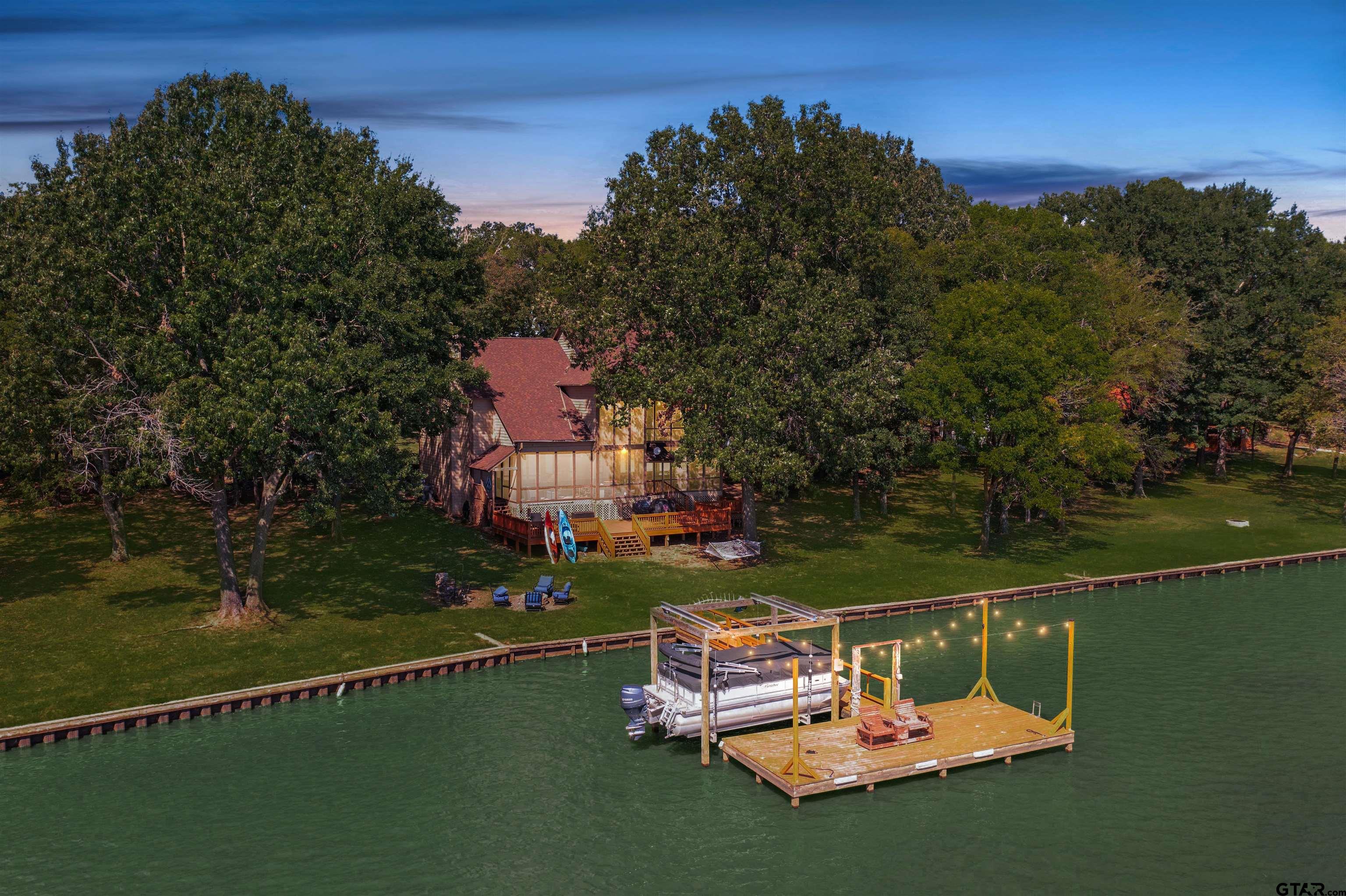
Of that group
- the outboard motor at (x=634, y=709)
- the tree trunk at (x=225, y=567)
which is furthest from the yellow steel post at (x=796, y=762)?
the tree trunk at (x=225, y=567)

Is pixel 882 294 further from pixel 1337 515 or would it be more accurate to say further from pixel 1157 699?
pixel 1337 515

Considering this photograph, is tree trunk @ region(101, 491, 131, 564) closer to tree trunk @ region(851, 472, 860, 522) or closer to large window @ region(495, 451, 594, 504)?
large window @ region(495, 451, 594, 504)

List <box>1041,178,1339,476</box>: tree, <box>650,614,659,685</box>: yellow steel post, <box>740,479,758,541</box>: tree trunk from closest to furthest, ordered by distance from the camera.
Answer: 1. <box>650,614,659,685</box>: yellow steel post
2. <box>740,479,758,541</box>: tree trunk
3. <box>1041,178,1339,476</box>: tree

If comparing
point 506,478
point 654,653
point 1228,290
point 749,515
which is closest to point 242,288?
point 654,653

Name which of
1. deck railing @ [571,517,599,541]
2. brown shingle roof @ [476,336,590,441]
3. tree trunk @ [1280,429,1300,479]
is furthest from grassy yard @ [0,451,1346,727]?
tree trunk @ [1280,429,1300,479]

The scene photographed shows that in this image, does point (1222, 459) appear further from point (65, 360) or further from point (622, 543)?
point (65, 360)

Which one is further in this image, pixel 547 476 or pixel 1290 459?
pixel 1290 459
